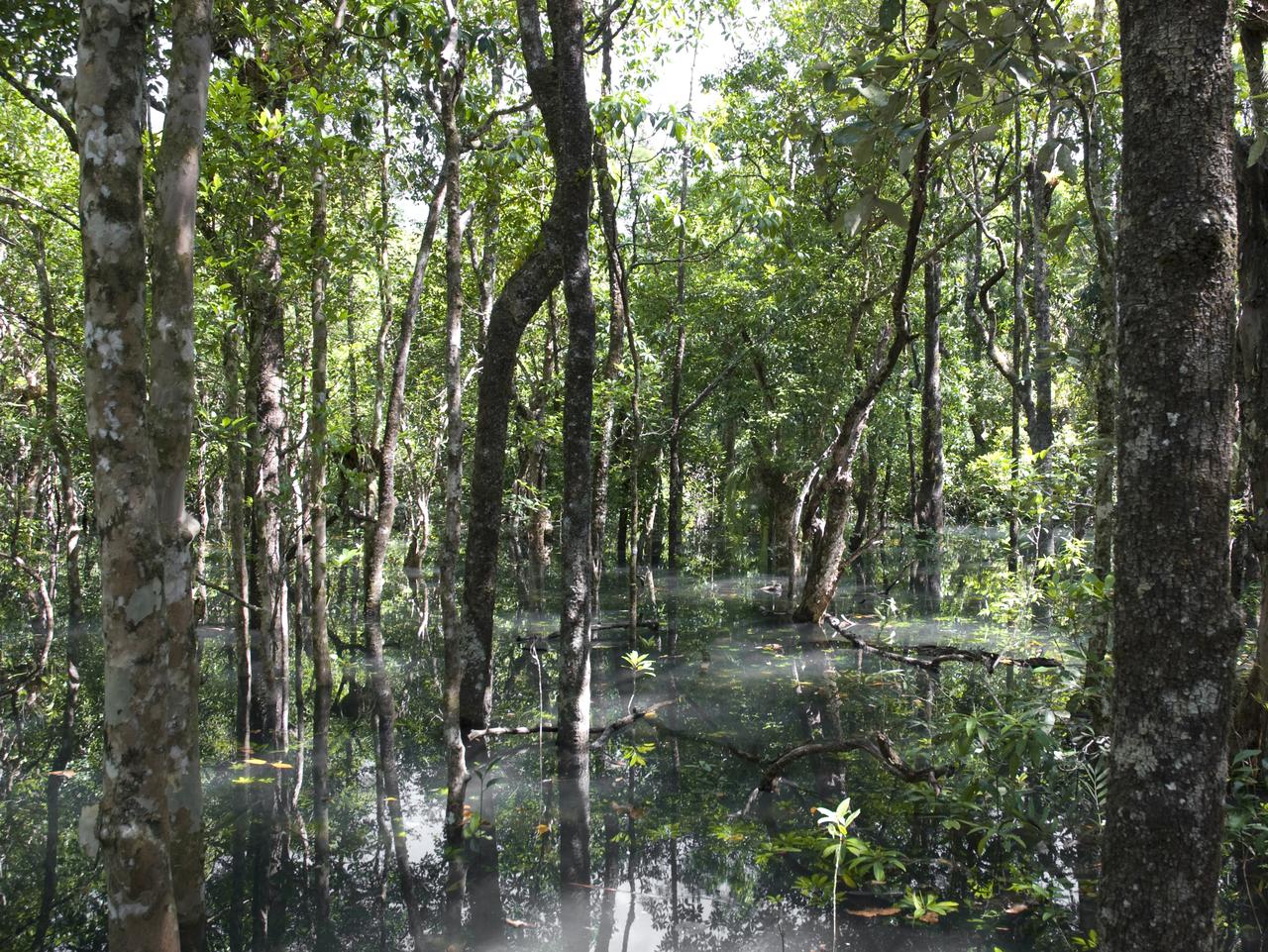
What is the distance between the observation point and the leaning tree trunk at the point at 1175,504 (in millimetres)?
2004

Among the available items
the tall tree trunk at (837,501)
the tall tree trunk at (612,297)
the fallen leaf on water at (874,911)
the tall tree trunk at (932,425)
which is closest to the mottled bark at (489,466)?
the tall tree trunk at (612,297)

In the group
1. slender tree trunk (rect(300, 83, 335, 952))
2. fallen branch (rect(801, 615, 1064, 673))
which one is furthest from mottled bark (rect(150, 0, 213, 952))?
fallen branch (rect(801, 615, 1064, 673))

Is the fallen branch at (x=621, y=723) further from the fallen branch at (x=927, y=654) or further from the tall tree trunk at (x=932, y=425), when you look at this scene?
the tall tree trunk at (x=932, y=425)

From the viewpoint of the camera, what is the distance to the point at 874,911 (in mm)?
4930

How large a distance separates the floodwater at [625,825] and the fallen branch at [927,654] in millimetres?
267

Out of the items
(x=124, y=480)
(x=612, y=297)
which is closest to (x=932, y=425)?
(x=612, y=297)

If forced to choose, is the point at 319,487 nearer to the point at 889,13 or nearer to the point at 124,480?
the point at 124,480

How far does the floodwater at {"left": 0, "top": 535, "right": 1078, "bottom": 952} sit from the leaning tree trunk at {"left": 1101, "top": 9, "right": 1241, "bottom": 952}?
9.57 feet

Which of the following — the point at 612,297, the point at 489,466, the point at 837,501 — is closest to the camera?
the point at 489,466

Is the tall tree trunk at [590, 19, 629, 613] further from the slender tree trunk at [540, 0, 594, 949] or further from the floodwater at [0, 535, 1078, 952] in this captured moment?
the floodwater at [0, 535, 1078, 952]

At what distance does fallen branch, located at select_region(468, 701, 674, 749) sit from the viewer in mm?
7721

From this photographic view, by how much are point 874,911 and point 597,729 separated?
4090 millimetres

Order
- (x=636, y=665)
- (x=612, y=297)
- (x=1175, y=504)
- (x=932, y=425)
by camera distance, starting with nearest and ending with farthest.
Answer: (x=1175, y=504)
(x=636, y=665)
(x=612, y=297)
(x=932, y=425)

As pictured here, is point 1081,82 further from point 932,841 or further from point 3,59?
point 3,59
